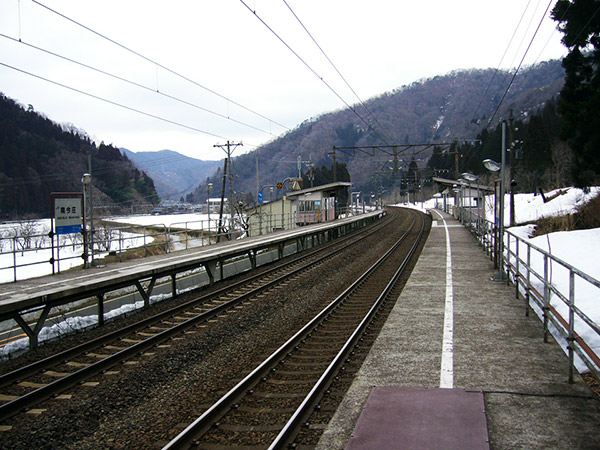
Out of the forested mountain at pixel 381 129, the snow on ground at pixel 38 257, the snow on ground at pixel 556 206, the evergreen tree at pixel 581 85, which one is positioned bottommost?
the snow on ground at pixel 38 257

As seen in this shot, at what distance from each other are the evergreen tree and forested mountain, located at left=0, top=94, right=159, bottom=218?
58056 millimetres

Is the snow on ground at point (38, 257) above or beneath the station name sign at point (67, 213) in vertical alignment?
beneath

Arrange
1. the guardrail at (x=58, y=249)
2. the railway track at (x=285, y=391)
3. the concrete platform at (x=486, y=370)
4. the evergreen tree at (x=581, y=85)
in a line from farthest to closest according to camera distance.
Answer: the evergreen tree at (x=581, y=85) → the guardrail at (x=58, y=249) → the railway track at (x=285, y=391) → the concrete platform at (x=486, y=370)

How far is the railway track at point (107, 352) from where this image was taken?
5.89m

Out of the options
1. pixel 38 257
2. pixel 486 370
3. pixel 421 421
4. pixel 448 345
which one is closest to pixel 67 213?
pixel 448 345

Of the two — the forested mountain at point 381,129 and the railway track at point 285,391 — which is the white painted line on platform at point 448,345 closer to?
the railway track at point 285,391

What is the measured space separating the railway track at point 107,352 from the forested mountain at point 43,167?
198ft

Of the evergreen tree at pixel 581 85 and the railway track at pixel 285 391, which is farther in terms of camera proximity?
the evergreen tree at pixel 581 85

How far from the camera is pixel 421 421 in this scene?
15.0 feet

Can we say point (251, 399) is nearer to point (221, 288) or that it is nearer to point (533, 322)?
point (533, 322)

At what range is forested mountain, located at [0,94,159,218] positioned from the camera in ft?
223

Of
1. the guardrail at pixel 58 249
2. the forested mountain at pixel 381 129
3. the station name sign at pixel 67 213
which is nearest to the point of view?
the guardrail at pixel 58 249

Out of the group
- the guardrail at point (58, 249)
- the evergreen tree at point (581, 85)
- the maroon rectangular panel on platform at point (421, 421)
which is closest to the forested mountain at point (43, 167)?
the guardrail at point (58, 249)

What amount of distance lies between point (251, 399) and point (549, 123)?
7460 centimetres
